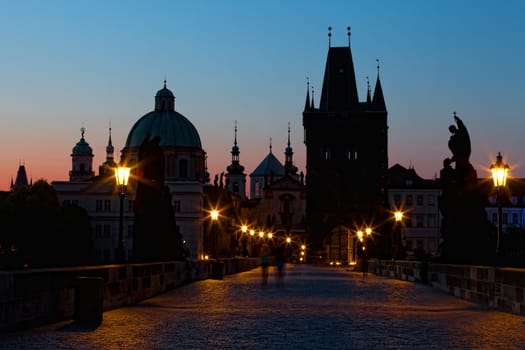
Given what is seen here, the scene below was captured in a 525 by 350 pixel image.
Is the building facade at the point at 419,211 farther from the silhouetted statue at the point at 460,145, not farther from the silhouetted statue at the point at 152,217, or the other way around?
the silhouetted statue at the point at 460,145

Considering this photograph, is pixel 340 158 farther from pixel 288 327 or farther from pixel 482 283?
pixel 288 327

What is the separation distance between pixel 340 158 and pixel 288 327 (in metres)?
139

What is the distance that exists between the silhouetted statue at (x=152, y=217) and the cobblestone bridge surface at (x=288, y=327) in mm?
17758

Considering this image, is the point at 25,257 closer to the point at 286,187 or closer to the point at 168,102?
the point at 168,102

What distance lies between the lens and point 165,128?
15200 centimetres

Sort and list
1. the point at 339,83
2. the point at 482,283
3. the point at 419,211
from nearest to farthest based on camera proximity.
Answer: the point at 482,283, the point at 419,211, the point at 339,83

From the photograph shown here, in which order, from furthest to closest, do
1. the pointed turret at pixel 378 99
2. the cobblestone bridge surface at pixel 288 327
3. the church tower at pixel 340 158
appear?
the pointed turret at pixel 378 99
the church tower at pixel 340 158
the cobblestone bridge surface at pixel 288 327

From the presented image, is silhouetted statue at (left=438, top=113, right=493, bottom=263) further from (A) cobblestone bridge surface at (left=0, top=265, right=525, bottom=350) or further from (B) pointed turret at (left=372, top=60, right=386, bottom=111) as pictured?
(B) pointed turret at (left=372, top=60, right=386, bottom=111)

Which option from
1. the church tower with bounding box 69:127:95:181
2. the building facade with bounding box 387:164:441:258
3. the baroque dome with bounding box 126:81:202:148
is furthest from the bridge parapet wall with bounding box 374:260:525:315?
the church tower with bounding box 69:127:95:181

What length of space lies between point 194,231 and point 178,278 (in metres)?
96.1

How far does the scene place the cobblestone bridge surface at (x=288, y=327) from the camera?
14852 millimetres

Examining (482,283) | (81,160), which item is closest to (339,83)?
(81,160)

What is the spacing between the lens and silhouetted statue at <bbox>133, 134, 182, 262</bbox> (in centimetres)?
4441

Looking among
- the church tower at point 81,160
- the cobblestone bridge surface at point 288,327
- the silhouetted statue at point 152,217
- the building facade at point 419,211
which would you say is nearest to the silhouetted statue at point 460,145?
the silhouetted statue at point 152,217
